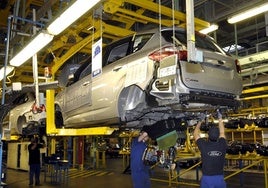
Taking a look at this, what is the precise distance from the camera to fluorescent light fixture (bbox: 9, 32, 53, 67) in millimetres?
4430

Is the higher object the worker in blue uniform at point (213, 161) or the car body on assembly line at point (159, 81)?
the car body on assembly line at point (159, 81)

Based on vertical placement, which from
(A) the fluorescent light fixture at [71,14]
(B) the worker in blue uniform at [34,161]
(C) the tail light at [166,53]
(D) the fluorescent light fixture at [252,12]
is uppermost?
(D) the fluorescent light fixture at [252,12]

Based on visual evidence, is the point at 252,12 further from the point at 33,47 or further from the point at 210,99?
the point at 33,47

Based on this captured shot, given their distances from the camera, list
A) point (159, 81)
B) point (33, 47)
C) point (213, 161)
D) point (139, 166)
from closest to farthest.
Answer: point (159, 81) → point (213, 161) → point (33, 47) → point (139, 166)

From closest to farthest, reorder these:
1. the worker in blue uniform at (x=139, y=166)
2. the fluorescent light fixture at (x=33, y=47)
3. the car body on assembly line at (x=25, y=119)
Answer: the fluorescent light fixture at (x=33, y=47)
the worker in blue uniform at (x=139, y=166)
the car body on assembly line at (x=25, y=119)

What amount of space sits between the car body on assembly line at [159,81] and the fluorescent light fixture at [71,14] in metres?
0.94

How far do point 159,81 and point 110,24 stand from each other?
5.10 meters

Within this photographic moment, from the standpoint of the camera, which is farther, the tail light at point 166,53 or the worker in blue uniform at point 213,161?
the worker in blue uniform at point 213,161

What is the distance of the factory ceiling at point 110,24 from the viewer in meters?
5.09

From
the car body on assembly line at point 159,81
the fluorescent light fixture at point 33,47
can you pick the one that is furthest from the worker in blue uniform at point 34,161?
the car body on assembly line at point 159,81

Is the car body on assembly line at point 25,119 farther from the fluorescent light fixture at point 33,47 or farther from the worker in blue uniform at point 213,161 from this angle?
the worker in blue uniform at point 213,161

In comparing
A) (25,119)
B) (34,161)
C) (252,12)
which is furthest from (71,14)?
(34,161)

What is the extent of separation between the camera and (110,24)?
838cm

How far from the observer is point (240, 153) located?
809cm
